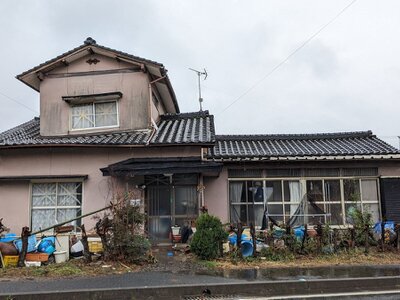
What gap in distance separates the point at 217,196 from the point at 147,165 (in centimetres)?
283

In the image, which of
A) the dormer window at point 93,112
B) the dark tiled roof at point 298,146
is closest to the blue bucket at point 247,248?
the dark tiled roof at point 298,146

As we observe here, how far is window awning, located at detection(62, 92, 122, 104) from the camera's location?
14.7 meters

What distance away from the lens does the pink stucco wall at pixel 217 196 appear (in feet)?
45.3

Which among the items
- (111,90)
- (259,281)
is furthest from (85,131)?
(259,281)

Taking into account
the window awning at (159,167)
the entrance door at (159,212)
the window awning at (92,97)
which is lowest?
the entrance door at (159,212)

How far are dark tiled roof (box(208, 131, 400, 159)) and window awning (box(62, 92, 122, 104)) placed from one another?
4.11 meters

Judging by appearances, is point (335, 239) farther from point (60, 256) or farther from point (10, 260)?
point (10, 260)

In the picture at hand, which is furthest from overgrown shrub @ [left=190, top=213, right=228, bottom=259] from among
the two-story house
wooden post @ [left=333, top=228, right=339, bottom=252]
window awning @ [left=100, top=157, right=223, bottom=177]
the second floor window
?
the second floor window

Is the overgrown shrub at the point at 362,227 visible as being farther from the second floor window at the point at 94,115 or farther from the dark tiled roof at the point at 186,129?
the second floor window at the point at 94,115

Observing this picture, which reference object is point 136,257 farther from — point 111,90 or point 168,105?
point 168,105

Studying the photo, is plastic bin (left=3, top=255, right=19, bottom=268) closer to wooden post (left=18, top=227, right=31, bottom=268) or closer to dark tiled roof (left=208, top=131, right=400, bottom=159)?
wooden post (left=18, top=227, right=31, bottom=268)

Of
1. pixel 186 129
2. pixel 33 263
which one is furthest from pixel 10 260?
pixel 186 129

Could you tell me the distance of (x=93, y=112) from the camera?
1501 centimetres

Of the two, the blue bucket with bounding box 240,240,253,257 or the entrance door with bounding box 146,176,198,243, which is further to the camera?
the entrance door with bounding box 146,176,198,243
